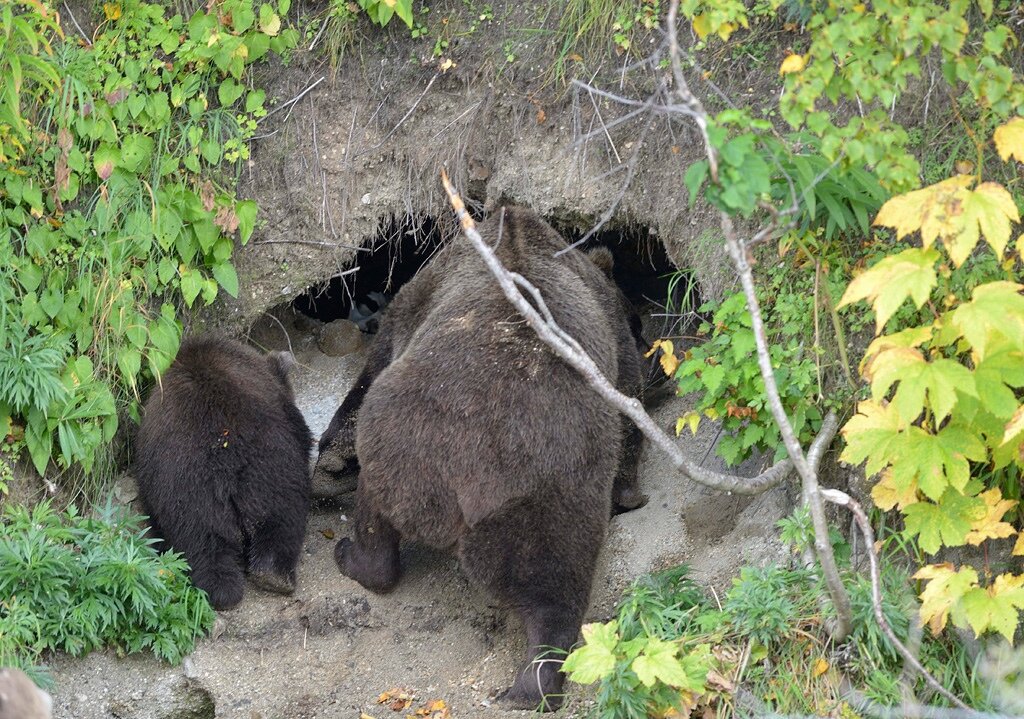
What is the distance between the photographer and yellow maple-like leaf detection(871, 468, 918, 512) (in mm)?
5168

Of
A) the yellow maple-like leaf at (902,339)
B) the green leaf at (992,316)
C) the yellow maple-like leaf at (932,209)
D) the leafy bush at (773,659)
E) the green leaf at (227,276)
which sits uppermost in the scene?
the yellow maple-like leaf at (932,209)

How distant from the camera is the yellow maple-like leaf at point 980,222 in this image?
4652 mm

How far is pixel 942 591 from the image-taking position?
5.01 metres

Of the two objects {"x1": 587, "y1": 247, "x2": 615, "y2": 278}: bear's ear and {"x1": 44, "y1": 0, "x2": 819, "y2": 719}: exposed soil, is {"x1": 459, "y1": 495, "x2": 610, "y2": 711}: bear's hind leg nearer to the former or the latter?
{"x1": 44, "y1": 0, "x2": 819, "y2": 719}: exposed soil

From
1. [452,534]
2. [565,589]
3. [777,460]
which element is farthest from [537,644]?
[777,460]

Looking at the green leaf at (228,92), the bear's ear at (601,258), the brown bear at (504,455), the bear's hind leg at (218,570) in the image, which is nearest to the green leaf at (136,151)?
the green leaf at (228,92)

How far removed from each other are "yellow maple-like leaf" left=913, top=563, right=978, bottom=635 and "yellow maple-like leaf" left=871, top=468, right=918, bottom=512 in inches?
11.7

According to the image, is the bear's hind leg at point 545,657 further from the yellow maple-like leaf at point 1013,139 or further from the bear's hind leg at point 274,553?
the yellow maple-like leaf at point 1013,139

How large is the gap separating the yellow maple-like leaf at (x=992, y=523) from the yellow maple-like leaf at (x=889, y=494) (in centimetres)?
27

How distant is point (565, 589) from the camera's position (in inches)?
226

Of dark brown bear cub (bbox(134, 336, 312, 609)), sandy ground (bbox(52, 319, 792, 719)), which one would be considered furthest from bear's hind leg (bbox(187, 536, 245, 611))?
sandy ground (bbox(52, 319, 792, 719))

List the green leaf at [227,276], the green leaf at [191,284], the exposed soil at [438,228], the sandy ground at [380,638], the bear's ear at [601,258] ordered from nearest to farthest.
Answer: the sandy ground at [380,638] < the exposed soil at [438,228] < the green leaf at [191,284] < the green leaf at [227,276] < the bear's ear at [601,258]

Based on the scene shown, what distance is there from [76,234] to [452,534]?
8.71ft

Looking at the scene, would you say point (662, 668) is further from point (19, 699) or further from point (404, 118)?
point (404, 118)
